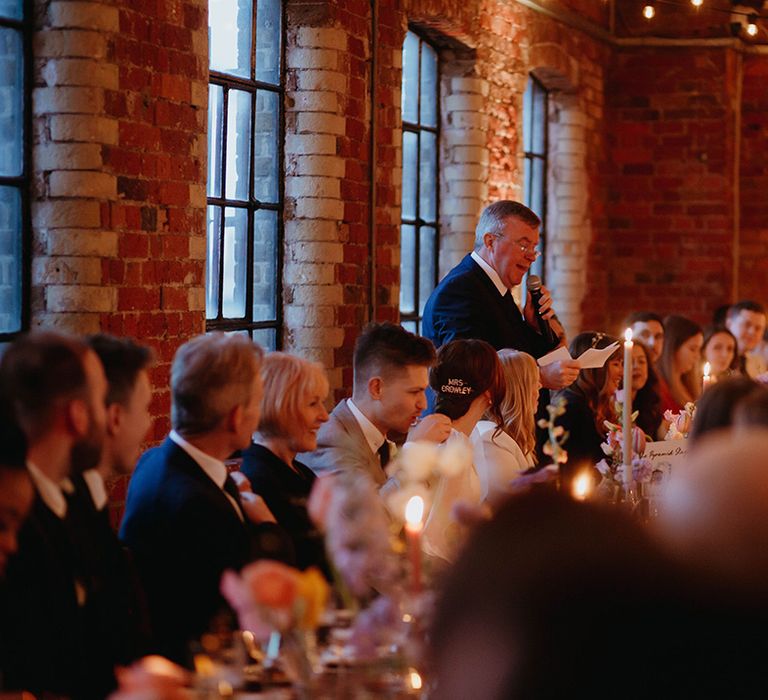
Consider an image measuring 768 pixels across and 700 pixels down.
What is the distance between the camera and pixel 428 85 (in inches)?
315

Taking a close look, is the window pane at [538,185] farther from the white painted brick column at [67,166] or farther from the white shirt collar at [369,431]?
the white shirt collar at [369,431]

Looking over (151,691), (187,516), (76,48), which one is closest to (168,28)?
(76,48)

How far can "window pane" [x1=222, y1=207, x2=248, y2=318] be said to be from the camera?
6062mm

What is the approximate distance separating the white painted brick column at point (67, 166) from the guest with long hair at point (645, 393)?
2.38 meters

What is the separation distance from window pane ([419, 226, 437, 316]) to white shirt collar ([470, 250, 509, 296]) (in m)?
2.37

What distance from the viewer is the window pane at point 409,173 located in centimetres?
781

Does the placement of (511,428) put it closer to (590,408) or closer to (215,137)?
(590,408)

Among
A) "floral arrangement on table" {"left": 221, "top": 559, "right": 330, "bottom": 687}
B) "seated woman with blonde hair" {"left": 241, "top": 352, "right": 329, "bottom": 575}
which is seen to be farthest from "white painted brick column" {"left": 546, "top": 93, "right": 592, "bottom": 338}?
"floral arrangement on table" {"left": 221, "top": 559, "right": 330, "bottom": 687}

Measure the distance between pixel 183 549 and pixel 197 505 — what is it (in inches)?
3.5

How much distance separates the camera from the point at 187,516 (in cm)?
284

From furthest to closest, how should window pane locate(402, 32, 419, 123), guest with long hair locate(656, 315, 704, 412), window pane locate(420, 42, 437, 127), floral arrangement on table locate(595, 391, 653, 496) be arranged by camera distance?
window pane locate(420, 42, 437, 127) < window pane locate(402, 32, 419, 123) < guest with long hair locate(656, 315, 704, 412) < floral arrangement on table locate(595, 391, 653, 496)

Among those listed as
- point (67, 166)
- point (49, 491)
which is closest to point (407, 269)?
point (67, 166)

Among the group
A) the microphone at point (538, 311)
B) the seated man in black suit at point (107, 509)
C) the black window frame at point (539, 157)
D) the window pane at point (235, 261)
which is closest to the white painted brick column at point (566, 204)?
the black window frame at point (539, 157)

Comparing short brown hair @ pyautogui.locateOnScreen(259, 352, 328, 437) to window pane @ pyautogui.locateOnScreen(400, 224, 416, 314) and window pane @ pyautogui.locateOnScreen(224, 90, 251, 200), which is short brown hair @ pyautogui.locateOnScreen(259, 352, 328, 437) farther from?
window pane @ pyautogui.locateOnScreen(400, 224, 416, 314)
